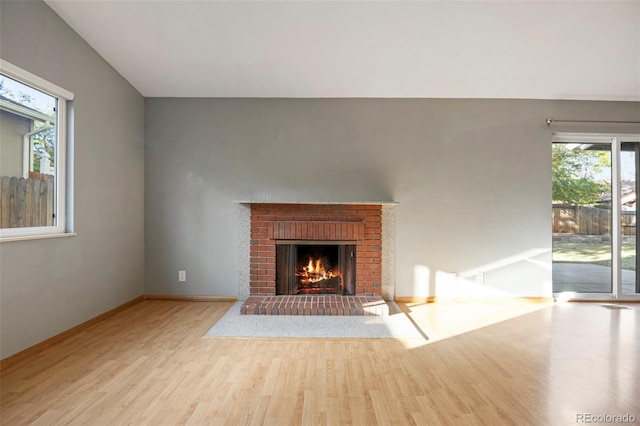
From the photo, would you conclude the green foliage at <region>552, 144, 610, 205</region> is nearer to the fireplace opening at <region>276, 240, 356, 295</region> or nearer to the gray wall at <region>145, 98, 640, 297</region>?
the gray wall at <region>145, 98, 640, 297</region>

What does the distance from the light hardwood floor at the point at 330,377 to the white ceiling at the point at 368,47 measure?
2486 millimetres

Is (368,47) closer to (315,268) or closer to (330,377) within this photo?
(315,268)

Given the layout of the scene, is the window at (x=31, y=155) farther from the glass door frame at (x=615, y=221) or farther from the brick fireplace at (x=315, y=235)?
the glass door frame at (x=615, y=221)

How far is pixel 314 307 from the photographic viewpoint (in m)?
3.34

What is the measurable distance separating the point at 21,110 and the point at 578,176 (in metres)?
5.57

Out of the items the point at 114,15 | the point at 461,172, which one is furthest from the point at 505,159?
the point at 114,15

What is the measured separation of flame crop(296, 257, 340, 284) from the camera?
3.91 m

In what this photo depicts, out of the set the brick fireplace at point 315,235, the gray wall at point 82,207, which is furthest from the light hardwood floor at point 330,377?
the brick fireplace at point 315,235

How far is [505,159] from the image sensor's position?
3809mm

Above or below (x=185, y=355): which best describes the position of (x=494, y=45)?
above

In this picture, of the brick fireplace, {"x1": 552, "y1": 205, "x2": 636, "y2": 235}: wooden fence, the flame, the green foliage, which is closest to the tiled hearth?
the brick fireplace

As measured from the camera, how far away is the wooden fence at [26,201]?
217cm

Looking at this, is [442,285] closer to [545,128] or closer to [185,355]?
[545,128]

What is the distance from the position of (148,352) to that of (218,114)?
261 centimetres
